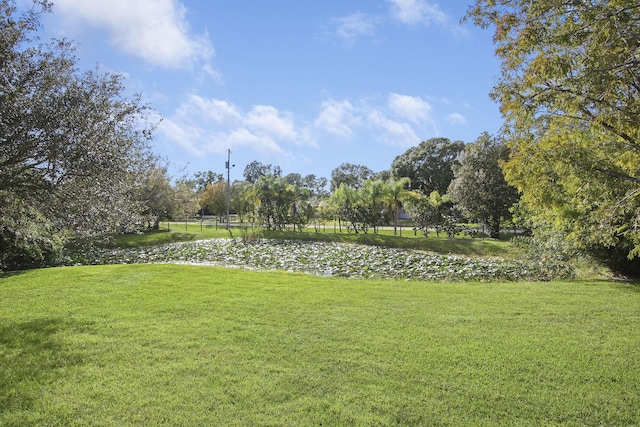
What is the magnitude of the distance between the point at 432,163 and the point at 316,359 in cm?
5411

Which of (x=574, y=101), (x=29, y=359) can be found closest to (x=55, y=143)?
(x=29, y=359)

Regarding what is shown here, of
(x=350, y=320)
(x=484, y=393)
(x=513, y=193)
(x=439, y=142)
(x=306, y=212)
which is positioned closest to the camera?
(x=484, y=393)

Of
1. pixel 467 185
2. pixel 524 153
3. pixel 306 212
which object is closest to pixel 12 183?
pixel 524 153

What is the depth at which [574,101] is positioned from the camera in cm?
668

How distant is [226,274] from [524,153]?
27.5ft

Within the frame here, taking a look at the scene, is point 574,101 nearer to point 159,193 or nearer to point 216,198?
point 159,193

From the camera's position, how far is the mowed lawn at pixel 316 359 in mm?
3932

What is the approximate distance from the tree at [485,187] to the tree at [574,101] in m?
19.1

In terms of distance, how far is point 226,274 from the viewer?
39.3 feet

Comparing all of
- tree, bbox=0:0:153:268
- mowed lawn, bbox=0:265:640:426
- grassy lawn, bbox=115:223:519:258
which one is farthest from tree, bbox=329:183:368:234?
tree, bbox=0:0:153:268

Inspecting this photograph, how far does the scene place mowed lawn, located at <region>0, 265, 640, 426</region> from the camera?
3932 millimetres

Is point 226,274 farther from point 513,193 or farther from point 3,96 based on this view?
point 513,193

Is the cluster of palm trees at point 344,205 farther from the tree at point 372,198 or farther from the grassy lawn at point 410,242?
the grassy lawn at point 410,242

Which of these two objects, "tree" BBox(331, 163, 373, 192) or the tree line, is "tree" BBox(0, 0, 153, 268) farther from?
"tree" BBox(331, 163, 373, 192)
